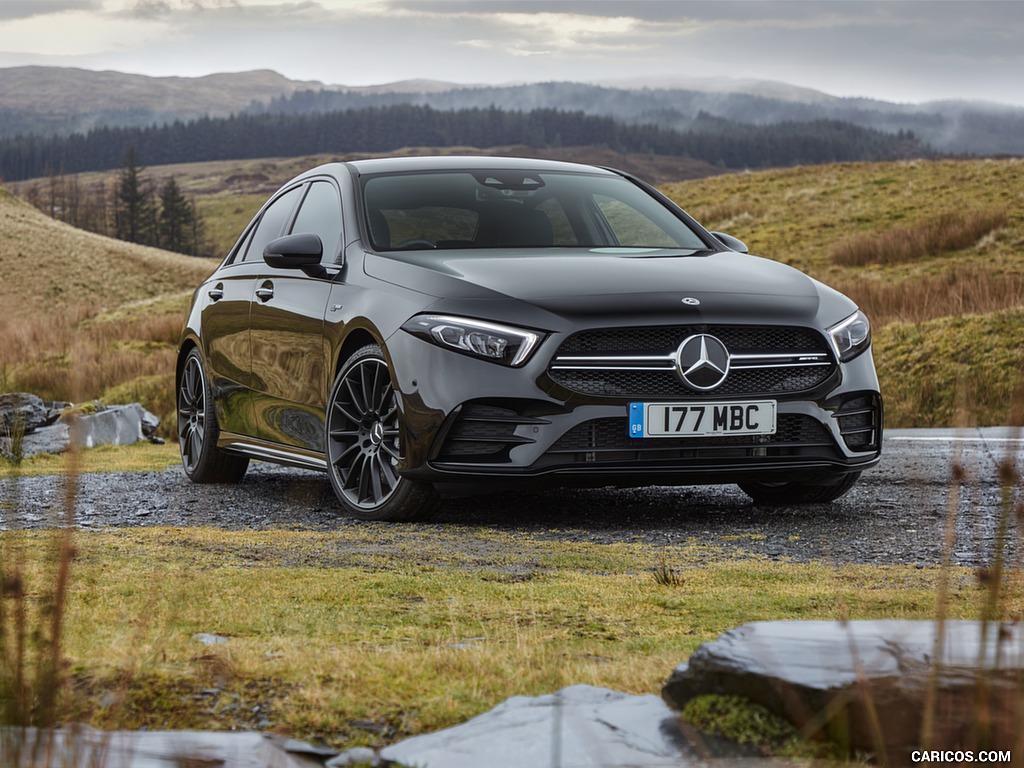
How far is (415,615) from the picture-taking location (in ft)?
13.8

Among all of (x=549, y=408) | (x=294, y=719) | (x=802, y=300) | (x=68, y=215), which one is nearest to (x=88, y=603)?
(x=294, y=719)

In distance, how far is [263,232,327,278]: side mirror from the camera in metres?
7.18

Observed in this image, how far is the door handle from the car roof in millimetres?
827

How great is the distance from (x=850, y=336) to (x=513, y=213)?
2012 millimetres

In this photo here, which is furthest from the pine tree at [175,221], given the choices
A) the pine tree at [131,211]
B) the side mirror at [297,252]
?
the side mirror at [297,252]

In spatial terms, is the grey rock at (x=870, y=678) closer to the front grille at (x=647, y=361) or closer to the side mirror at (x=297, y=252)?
the front grille at (x=647, y=361)

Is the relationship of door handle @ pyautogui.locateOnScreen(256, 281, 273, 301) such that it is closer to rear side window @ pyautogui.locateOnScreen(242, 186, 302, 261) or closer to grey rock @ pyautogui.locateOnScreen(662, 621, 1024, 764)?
rear side window @ pyautogui.locateOnScreen(242, 186, 302, 261)

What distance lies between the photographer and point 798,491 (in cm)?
753

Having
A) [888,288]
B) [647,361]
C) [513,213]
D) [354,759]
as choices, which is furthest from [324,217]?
[888,288]

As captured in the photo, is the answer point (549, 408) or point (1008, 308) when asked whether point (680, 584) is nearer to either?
point (549, 408)

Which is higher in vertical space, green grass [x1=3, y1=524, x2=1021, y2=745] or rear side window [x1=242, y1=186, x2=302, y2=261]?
rear side window [x1=242, y1=186, x2=302, y2=261]

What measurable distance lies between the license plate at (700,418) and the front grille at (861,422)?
0.54 metres

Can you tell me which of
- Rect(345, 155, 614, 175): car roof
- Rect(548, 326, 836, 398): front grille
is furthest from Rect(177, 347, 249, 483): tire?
Rect(548, 326, 836, 398): front grille

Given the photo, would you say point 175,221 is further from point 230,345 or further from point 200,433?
point 230,345
